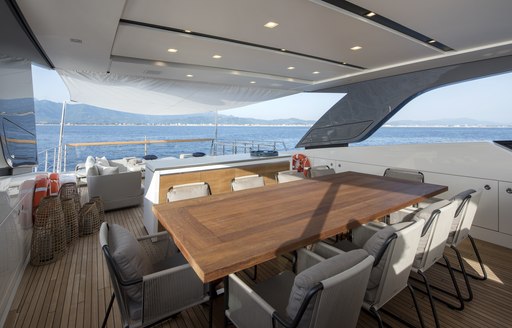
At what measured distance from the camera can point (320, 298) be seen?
85cm

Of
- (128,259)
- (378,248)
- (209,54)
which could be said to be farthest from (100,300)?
(209,54)

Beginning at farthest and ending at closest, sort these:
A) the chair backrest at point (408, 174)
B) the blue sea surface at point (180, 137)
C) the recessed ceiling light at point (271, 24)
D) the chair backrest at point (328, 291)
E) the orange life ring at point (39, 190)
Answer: the blue sea surface at point (180, 137) < the chair backrest at point (408, 174) < the orange life ring at point (39, 190) < the recessed ceiling light at point (271, 24) < the chair backrest at point (328, 291)

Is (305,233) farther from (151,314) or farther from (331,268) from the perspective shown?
(151,314)

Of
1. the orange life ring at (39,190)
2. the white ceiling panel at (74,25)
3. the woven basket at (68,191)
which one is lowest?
the woven basket at (68,191)

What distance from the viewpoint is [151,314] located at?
4.01 ft

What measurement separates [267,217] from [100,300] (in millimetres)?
1485

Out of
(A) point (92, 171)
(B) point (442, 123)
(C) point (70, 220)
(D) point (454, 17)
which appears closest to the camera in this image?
(D) point (454, 17)

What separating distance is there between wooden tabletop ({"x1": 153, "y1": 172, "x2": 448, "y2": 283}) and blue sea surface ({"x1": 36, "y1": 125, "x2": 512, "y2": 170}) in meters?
2.36

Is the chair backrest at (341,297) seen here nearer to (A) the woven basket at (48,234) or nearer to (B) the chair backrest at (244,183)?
(B) the chair backrest at (244,183)

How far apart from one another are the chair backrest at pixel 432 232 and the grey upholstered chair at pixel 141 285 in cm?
136

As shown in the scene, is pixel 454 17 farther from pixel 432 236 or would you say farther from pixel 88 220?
pixel 88 220

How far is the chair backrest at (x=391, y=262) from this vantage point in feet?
4.18

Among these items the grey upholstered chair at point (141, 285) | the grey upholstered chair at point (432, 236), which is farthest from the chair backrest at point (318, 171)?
the grey upholstered chair at point (141, 285)

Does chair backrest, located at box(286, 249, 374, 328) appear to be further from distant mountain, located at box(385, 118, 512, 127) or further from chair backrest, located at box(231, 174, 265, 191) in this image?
distant mountain, located at box(385, 118, 512, 127)
